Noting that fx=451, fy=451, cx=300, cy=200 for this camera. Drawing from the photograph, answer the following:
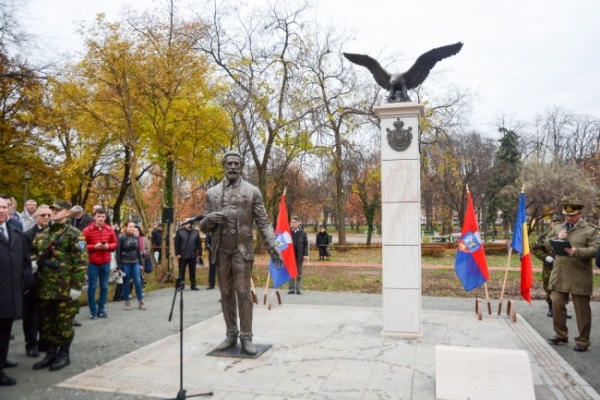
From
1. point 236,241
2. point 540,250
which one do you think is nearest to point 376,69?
point 236,241

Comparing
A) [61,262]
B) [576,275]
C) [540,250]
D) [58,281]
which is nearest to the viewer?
[58,281]

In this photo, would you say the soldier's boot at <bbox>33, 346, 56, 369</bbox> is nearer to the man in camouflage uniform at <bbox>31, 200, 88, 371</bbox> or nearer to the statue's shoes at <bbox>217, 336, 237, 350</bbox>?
the man in camouflage uniform at <bbox>31, 200, 88, 371</bbox>

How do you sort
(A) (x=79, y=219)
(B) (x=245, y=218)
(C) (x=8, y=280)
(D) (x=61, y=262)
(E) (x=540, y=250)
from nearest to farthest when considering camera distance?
(C) (x=8, y=280)
(D) (x=61, y=262)
(B) (x=245, y=218)
(E) (x=540, y=250)
(A) (x=79, y=219)

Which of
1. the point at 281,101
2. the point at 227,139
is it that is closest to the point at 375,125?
the point at 281,101

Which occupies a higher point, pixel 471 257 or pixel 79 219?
pixel 79 219

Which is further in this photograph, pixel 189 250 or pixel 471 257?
pixel 189 250

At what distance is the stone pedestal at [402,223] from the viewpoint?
6906mm

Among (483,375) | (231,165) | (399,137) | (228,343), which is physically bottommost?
(228,343)

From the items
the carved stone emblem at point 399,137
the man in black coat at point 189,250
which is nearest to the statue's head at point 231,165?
the carved stone emblem at point 399,137

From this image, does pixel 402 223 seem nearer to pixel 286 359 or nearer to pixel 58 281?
pixel 286 359

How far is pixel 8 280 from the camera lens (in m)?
4.91

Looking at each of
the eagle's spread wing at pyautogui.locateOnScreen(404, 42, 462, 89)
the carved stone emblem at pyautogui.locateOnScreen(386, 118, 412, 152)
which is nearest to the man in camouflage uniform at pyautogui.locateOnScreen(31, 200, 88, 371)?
the carved stone emblem at pyautogui.locateOnScreen(386, 118, 412, 152)

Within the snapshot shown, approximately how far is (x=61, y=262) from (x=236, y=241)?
7.18 feet

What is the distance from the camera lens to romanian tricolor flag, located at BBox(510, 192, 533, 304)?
25.8ft
